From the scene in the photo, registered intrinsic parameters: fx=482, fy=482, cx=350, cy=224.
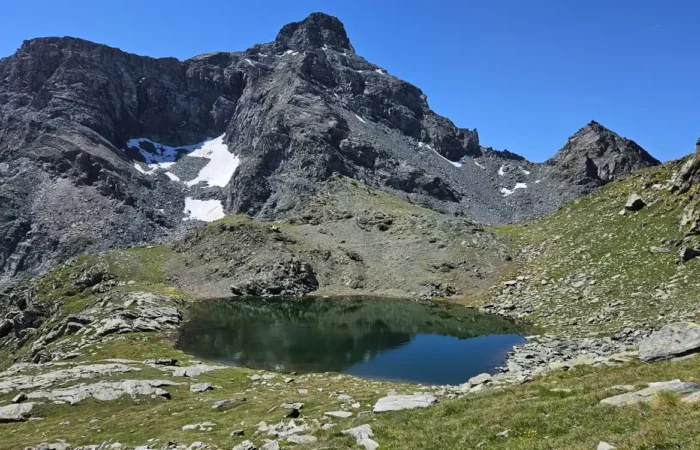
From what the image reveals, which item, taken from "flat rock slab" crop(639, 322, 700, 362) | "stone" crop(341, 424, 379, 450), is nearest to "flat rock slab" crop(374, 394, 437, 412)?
"stone" crop(341, 424, 379, 450)

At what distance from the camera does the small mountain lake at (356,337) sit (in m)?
48.3

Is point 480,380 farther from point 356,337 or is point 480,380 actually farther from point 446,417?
point 356,337

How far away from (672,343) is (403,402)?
13153 mm

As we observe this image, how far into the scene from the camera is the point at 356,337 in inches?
2539

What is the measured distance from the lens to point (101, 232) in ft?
632

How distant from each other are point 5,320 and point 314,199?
84.3m

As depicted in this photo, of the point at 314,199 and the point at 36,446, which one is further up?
the point at 314,199

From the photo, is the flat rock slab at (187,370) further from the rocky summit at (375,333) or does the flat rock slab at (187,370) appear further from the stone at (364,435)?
the stone at (364,435)

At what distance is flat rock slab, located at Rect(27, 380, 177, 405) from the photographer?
31438 millimetres

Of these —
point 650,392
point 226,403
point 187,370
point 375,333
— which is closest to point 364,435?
point 650,392

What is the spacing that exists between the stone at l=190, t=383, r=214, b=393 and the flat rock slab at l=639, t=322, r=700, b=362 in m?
26.8

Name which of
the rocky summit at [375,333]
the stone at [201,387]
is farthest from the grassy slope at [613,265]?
the stone at [201,387]

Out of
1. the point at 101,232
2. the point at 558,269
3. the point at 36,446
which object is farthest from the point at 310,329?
the point at 101,232

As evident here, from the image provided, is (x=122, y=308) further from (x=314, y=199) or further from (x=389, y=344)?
(x=314, y=199)
